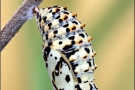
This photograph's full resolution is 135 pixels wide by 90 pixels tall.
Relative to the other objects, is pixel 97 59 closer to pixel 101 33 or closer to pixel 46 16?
pixel 101 33

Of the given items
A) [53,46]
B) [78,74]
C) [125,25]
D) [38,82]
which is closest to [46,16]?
[53,46]

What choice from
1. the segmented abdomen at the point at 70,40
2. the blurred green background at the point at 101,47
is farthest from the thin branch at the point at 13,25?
the blurred green background at the point at 101,47

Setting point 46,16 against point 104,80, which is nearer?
point 46,16

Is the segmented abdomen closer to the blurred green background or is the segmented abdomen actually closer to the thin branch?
the thin branch

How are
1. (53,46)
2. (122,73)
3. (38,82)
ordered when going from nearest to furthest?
(53,46), (38,82), (122,73)

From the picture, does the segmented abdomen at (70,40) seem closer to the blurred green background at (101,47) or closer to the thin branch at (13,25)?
the thin branch at (13,25)

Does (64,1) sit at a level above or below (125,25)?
above

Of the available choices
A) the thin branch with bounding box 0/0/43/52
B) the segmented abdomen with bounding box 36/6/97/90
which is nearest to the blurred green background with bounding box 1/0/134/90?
the segmented abdomen with bounding box 36/6/97/90
